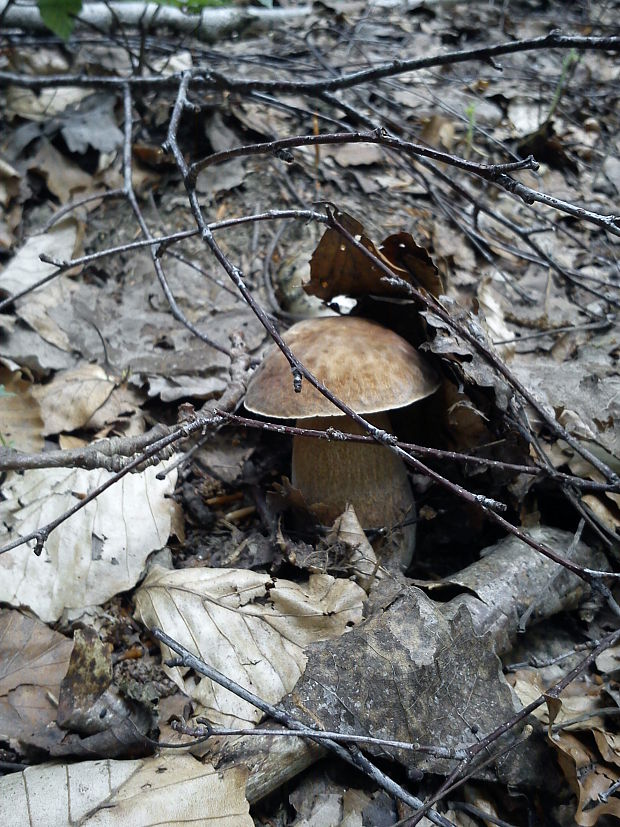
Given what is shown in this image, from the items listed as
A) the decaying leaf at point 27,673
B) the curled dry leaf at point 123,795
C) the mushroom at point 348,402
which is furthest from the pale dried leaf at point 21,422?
the curled dry leaf at point 123,795

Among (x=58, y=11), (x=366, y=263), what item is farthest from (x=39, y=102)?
(x=366, y=263)

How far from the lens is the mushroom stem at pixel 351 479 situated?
1774mm

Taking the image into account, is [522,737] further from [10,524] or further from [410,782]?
[10,524]

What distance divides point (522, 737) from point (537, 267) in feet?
7.60

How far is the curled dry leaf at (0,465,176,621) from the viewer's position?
156 centimetres

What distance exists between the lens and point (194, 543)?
1826 mm

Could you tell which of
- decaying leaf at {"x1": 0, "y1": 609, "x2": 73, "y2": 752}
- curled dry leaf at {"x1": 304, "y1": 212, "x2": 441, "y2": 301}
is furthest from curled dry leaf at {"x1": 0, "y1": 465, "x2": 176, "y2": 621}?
curled dry leaf at {"x1": 304, "y1": 212, "x2": 441, "y2": 301}

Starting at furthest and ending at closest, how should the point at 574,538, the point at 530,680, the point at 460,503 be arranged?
1. the point at 460,503
2. the point at 574,538
3. the point at 530,680

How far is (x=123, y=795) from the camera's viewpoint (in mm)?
1139

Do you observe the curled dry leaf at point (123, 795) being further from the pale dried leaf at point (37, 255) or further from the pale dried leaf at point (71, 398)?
the pale dried leaf at point (37, 255)

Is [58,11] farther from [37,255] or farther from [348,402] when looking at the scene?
[348,402]

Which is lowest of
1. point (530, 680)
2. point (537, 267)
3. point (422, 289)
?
point (530, 680)

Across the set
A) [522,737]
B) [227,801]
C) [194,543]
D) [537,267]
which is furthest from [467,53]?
[227,801]

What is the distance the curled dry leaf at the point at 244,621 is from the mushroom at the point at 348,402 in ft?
1.06
